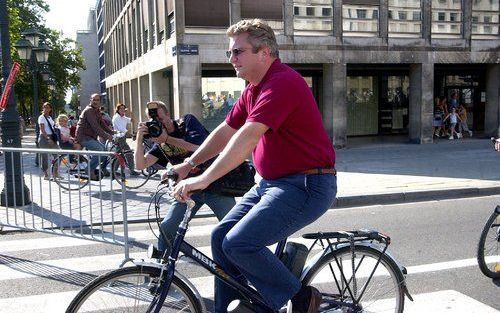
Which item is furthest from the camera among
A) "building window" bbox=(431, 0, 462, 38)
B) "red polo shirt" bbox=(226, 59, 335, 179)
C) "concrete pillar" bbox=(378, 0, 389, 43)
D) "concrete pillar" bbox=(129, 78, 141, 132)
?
"concrete pillar" bbox=(129, 78, 141, 132)

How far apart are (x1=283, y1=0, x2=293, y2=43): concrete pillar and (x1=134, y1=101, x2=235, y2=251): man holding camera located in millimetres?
13286

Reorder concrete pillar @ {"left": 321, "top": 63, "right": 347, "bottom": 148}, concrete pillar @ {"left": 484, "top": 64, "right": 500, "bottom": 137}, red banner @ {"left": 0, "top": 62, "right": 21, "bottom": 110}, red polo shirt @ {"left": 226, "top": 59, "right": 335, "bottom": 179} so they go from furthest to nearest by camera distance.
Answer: concrete pillar @ {"left": 484, "top": 64, "right": 500, "bottom": 137} < concrete pillar @ {"left": 321, "top": 63, "right": 347, "bottom": 148} < red banner @ {"left": 0, "top": 62, "right": 21, "bottom": 110} < red polo shirt @ {"left": 226, "top": 59, "right": 335, "bottom": 179}

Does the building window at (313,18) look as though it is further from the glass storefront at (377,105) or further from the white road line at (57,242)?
the white road line at (57,242)

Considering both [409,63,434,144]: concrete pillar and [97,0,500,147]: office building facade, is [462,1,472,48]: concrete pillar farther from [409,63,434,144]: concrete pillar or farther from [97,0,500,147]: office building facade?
[409,63,434,144]: concrete pillar

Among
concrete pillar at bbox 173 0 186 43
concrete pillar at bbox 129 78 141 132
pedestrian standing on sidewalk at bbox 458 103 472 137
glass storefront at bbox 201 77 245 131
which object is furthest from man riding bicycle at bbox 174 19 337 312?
concrete pillar at bbox 129 78 141 132

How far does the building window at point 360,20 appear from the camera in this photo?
714 inches

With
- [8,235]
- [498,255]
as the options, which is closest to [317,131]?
[498,255]

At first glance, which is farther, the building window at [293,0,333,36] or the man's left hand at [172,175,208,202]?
the building window at [293,0,333,36]

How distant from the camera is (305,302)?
2887 millimetres

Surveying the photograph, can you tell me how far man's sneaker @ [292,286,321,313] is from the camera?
288cm

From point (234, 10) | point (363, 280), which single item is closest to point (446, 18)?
point (234, 10)

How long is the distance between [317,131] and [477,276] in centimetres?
290

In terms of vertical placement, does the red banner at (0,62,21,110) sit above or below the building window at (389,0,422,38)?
below

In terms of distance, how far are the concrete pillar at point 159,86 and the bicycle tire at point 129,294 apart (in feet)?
64.7
